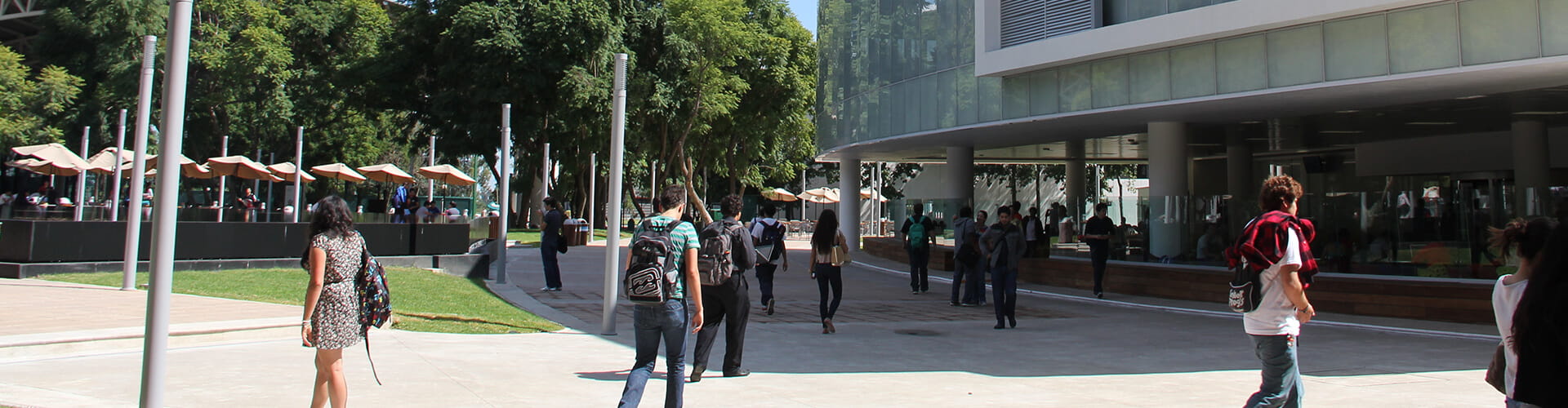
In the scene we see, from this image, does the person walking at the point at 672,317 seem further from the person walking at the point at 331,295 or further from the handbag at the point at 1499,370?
the handbag at the point at 1499,370

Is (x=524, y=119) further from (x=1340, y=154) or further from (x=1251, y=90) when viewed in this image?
(x=1340, y=154)

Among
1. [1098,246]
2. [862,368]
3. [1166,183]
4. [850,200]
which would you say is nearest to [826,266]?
[862,368]

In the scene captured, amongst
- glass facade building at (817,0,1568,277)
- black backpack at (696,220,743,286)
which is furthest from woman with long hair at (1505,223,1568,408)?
glass facade building at (817,0,1568,277)

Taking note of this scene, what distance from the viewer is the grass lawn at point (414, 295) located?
11.3 metres

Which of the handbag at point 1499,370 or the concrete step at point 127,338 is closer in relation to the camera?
the handbag at point 1499,370

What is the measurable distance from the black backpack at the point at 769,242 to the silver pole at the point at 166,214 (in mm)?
7009

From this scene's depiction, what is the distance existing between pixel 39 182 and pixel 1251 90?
2402 inches

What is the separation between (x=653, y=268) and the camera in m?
5.92

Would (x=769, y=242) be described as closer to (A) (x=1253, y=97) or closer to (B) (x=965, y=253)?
(B) (x=965, y=253)

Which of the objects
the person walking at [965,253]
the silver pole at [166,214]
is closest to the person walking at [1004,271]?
the person walking at [965,253]

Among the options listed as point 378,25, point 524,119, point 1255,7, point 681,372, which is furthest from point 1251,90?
point 378,25

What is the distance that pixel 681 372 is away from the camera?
6176mm

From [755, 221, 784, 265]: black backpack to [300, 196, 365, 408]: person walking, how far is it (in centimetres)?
639

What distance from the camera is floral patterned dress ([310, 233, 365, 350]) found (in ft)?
18.3
